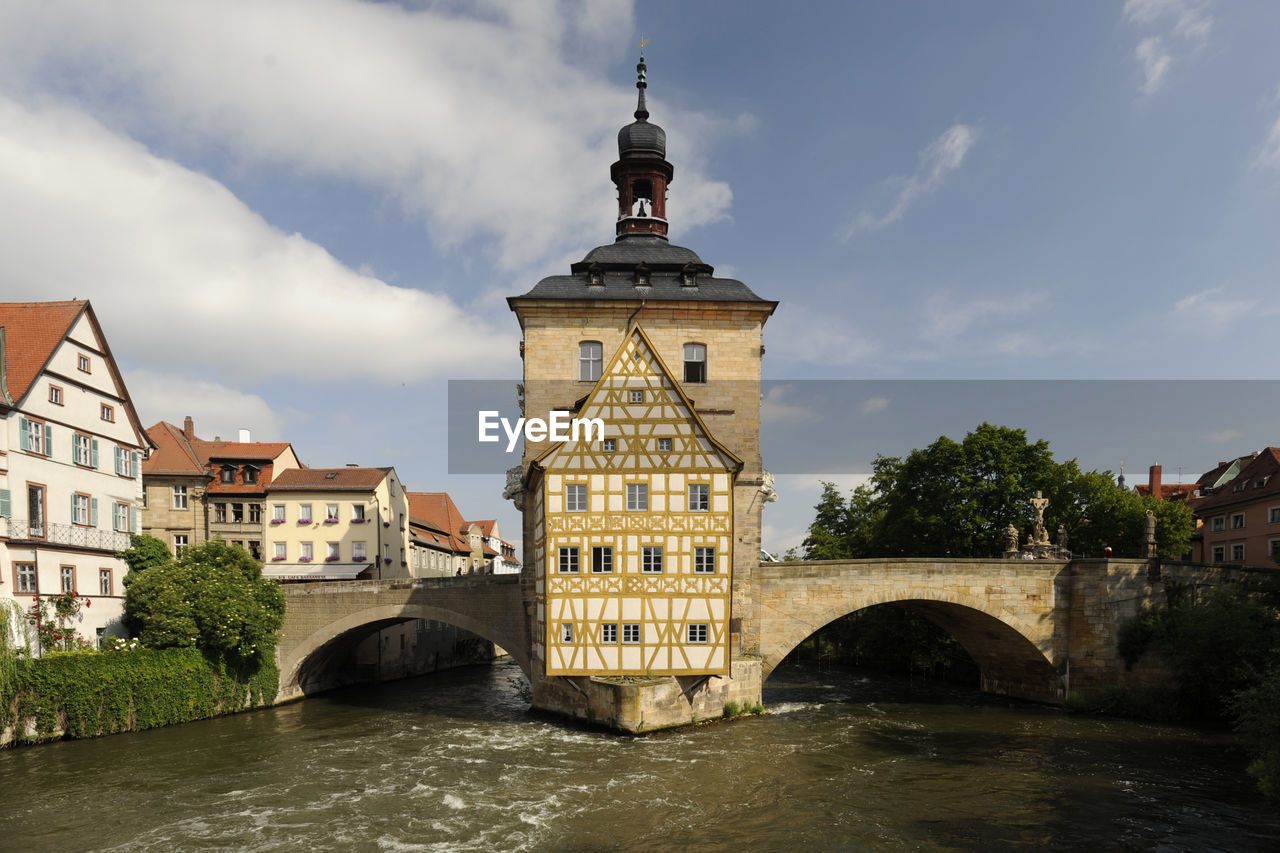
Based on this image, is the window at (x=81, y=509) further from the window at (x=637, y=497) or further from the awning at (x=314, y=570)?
the window at (x=637, y=497)

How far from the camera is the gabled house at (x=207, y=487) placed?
38.1 m

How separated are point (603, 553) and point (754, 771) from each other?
24.8 ft

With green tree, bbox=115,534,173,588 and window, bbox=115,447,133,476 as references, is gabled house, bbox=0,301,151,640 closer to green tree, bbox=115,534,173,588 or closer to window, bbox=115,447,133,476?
window, bbox=115,447,133,476

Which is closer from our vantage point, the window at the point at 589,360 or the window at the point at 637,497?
the window at the point at 637,497

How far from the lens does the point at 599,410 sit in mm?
24969

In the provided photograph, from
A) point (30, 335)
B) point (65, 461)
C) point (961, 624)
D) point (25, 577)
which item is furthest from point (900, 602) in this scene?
point (30, 335)

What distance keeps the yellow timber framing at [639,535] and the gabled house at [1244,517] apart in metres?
31.9

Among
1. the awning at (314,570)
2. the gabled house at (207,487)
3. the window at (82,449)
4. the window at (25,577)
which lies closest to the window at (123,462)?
the window at (82,449)

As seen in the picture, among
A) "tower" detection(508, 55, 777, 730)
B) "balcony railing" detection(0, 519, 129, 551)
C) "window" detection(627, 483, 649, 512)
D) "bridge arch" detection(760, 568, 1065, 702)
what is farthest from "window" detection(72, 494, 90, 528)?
"bridge arch" detection(760, 568, 1065, 702)

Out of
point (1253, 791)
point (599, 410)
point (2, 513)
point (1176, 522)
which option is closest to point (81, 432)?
point (2, 513)

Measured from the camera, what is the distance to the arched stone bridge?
94.3 ft

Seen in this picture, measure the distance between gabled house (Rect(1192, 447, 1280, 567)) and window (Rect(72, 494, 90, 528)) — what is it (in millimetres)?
50438

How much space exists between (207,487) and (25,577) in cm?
1581

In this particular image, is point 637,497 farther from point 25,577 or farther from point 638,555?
point 25,577
